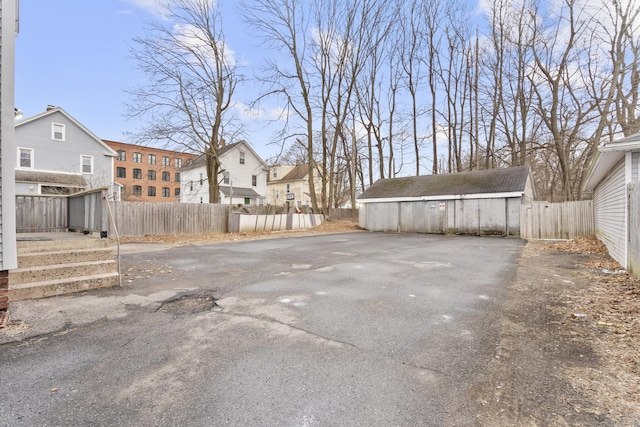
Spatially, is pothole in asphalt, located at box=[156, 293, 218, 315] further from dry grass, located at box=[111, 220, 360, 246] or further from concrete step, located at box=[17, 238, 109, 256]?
dry grass, located at box=[111, 220, 360, 246]

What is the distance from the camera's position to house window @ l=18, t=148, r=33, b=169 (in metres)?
21.3

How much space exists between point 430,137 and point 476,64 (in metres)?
6.71

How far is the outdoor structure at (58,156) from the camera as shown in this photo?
2092cm

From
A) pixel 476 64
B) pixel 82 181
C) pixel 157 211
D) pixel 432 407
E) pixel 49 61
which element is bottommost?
pixel 432 407

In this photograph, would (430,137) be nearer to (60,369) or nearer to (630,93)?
(630,93)

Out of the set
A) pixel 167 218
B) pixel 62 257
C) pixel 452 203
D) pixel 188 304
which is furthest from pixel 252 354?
pixel 452 203

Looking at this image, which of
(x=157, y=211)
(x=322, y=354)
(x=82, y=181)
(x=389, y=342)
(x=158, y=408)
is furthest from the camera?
(x=82, y=181)

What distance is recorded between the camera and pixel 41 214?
7.42m

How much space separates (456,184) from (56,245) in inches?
774

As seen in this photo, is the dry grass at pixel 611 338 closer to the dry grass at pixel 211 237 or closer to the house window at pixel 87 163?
the dry grass at pixel 211 237

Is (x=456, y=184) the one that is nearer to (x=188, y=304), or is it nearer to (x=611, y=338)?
(x=611, y=338)

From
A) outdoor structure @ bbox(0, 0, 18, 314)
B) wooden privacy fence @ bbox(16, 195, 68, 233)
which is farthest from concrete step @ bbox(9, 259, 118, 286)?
wooden privacy fence @ bbox(16, 195, 68, 233)

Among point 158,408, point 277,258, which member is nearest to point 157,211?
point 277,258

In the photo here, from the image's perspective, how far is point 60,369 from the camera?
2604mm
